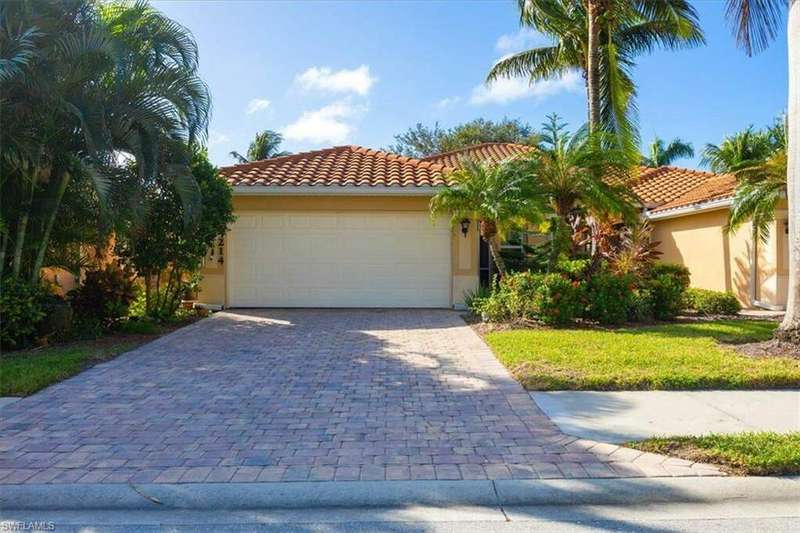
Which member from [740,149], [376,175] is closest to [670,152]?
[740,149]

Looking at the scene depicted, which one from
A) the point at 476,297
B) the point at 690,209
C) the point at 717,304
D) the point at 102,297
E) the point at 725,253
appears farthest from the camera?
the point at 725,253

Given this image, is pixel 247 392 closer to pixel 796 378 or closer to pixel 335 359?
pixel 335 359

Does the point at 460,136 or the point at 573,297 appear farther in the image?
the point at 460,136

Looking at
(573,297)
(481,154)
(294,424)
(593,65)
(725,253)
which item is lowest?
(294,424)

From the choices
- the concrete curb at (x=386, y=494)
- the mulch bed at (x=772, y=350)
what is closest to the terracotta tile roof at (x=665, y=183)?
the mulch bed at (x=772, y=350)

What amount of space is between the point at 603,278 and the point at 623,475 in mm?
6874

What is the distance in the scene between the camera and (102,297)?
970 centimetres

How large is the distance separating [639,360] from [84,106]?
28.3ft

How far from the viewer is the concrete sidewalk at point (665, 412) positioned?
15.8ft

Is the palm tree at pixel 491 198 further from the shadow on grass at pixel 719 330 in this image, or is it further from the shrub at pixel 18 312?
the shrub at pixel 18 312

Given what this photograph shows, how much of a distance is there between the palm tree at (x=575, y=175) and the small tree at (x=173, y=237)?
6232 millimetres

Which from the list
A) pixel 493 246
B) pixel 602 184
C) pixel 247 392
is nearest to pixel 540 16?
pixel 602 184

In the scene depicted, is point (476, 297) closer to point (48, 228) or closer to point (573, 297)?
point (573, 297)

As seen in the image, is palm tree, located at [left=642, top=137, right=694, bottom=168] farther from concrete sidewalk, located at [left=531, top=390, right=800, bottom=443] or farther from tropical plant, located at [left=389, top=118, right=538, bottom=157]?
concrete sidewalk, located at [left=531, top=390, right=800, bottom=443]
